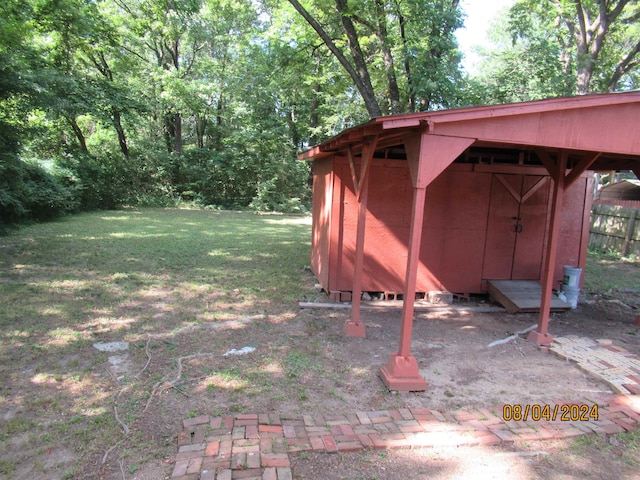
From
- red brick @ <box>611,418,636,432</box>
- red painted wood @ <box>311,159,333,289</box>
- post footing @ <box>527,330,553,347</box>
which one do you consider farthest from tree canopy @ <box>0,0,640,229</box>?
red brick @ <box>611,418,636,432</box>

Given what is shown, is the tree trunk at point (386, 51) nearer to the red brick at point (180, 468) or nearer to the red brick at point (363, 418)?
the red brick at point (363, 418)

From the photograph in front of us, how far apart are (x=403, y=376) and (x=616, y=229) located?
11150 mm

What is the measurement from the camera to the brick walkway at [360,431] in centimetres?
253

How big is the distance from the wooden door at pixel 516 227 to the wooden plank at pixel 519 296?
18 cm

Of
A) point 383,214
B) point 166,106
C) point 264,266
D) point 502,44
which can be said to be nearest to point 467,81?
point 383,214

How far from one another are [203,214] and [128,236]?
642 cm

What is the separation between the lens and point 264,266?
325 inches

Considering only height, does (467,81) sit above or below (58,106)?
above

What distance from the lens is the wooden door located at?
639 centimetres

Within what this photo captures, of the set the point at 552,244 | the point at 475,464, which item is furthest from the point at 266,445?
the point at 552,244

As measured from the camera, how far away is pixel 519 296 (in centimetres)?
Answer: 608

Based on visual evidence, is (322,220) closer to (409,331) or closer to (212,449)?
(409,331)

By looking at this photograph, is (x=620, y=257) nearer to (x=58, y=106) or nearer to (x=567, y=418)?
(x=567, y=418)

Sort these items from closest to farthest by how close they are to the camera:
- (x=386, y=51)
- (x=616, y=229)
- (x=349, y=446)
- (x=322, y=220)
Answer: (x=349, y=446)
(x=322, y=220)
(x=386, y=51)
(x=616, y=229)
